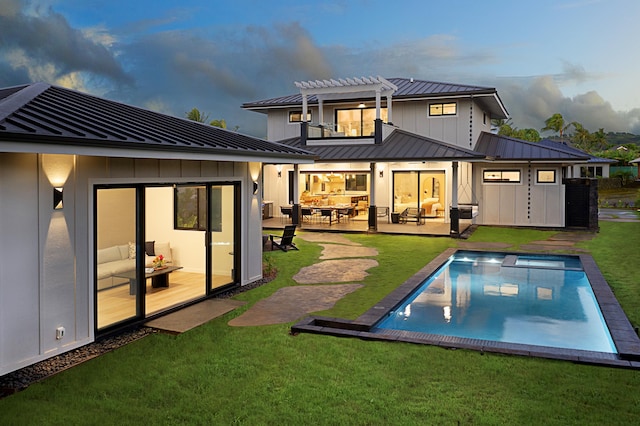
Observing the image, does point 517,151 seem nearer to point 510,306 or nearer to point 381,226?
point 381,226

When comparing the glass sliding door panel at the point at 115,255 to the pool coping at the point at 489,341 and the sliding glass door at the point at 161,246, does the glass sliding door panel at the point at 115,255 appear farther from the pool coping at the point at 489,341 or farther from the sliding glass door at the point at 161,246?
the pool coping at the point at 489,341

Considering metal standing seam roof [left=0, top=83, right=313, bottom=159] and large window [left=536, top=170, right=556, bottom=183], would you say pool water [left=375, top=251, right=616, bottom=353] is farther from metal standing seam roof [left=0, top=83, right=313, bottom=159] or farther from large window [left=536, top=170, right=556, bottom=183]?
large window [left=536, top=170, right=556, bottom=183]

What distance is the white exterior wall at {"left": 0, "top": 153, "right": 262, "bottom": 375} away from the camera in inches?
247

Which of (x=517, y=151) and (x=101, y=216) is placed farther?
(x=517, y=151)

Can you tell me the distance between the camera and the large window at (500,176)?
23.1 meters

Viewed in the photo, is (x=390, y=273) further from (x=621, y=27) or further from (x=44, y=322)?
(x=621, y=27)

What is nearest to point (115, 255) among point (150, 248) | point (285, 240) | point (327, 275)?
point (150, 248)

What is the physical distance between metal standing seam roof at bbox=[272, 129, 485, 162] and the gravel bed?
40.4ft

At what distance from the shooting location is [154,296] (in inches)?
376

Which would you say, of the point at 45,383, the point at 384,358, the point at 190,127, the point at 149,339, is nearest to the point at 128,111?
the point at 190,127

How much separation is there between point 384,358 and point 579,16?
3952 cm

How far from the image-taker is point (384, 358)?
680 cm

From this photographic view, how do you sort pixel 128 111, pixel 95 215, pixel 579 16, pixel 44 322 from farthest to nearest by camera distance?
pixel 579 16, pixel 128 111, pixel 95 215, pixel 44 322

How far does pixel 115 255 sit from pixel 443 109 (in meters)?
19.1
